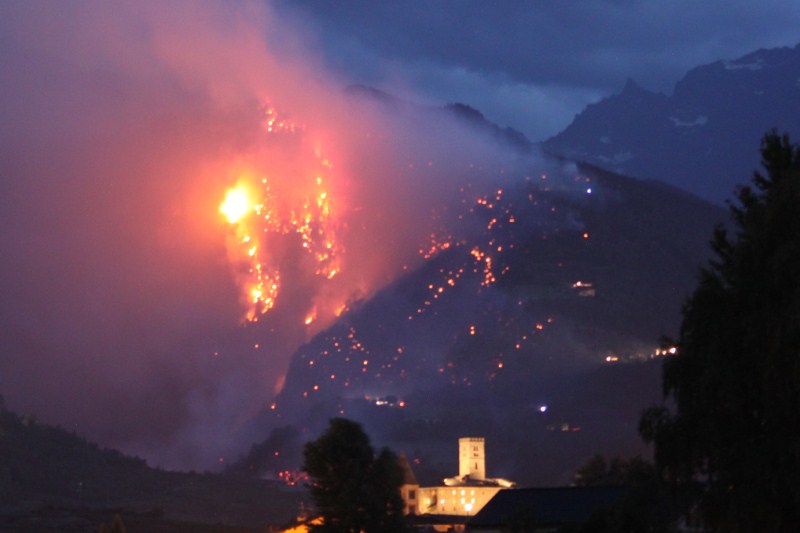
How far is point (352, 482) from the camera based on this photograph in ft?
161

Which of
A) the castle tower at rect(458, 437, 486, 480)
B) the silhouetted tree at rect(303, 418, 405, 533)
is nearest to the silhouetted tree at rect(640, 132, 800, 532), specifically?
the silhouetted tree at rect(303, 418, 405, 533)

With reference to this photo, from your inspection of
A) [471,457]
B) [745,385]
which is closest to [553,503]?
[745,385]

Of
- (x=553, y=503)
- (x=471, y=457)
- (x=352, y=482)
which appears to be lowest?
(x=352, y=482)

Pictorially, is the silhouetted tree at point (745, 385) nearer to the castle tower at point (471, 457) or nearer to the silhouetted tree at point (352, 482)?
the silhouetted tree at point (352, 482)

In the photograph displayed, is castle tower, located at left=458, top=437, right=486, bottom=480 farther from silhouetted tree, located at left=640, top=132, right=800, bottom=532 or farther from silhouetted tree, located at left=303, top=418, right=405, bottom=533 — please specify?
silhouetted tree, located at left=640, top=132, right=800, bottom=532

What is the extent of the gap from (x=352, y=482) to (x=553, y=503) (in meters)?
18.7

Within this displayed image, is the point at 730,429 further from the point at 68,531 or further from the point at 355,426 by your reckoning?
the point at 68,531

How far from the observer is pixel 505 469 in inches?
6762

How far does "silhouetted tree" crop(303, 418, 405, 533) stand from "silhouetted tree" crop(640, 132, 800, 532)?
17.5 metres

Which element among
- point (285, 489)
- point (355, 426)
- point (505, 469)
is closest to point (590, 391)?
point (505, 469)

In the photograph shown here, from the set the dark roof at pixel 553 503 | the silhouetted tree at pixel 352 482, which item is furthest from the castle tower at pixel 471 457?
the silhouetted tree at pixel 352 482

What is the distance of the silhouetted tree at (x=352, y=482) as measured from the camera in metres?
48.9

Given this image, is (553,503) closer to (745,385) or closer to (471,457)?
(745,385)

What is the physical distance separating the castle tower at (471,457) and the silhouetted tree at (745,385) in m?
132
